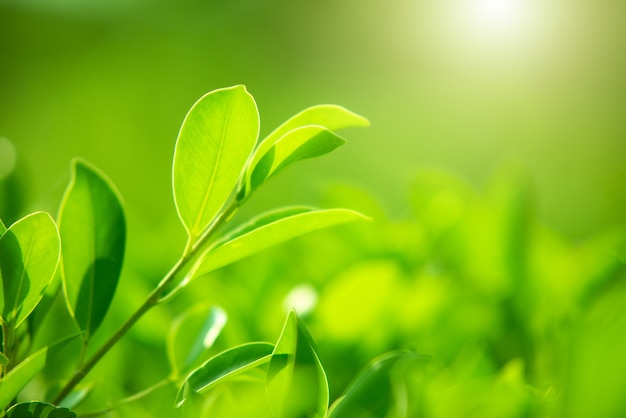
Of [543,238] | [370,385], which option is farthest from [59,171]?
[370,385]

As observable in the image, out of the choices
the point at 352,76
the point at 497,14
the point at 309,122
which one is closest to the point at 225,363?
the point at 309,122

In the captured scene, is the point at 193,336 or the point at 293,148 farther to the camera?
the point at 193,336

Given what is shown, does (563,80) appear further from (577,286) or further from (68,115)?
(577,286)

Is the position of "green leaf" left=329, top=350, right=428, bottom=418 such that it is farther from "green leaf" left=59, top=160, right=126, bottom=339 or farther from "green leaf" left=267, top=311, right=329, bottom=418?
"green leaf" left=59, top=160, right=126, bottom=339

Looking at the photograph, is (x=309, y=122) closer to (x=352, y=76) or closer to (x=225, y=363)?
(x=225, y=363)

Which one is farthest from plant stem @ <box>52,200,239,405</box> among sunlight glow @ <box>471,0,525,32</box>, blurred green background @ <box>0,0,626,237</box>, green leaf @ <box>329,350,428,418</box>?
sunlight glow @ <box>471,0,525,32</box>

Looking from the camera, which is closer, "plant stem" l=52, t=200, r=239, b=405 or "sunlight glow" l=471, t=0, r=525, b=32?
"plant stem" l=52, t=200, r=239, b=405
